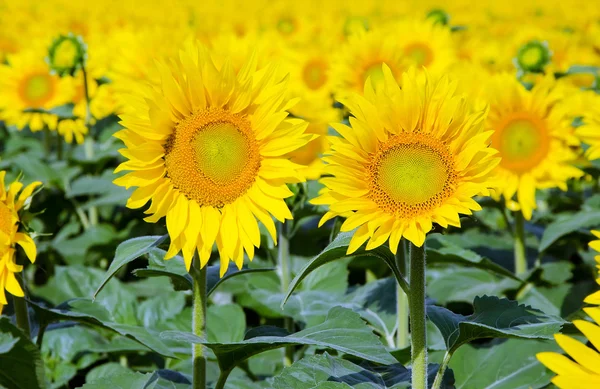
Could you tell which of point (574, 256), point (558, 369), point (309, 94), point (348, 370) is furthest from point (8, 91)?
point (558, 369)

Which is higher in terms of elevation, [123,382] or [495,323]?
[495,323]

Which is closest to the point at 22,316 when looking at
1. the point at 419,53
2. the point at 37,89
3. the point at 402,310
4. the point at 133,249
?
the point at 133,249

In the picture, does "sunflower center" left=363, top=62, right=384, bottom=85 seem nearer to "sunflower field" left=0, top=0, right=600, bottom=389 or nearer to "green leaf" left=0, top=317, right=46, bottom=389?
"sunflower field" left=0, top=0, right=600, bottom=389

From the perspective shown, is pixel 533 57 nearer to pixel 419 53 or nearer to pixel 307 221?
pixel 419 53

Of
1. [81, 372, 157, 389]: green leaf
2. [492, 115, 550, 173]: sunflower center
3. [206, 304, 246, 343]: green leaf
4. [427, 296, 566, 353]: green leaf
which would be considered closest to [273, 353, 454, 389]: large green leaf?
[427, 296, 566, 353]: green leaf

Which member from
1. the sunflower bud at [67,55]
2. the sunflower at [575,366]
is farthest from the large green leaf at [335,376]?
the sunflower bud at [67,55]

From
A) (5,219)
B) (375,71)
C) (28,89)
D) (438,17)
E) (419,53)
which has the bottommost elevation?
(5,219)

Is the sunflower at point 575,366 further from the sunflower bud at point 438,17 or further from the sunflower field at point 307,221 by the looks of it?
the sunflower bud at point 438,17
